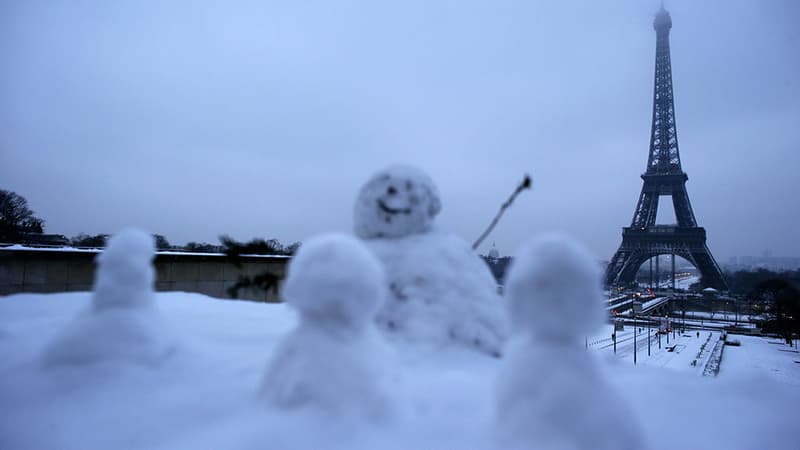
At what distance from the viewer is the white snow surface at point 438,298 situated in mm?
2699

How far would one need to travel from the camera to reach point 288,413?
173 cm

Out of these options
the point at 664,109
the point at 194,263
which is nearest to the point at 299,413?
the point at 194,263

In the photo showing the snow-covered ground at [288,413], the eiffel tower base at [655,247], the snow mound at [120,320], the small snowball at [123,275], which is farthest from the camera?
the eiffel tower base at [655,247]

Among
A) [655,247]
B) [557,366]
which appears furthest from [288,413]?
[655,247]

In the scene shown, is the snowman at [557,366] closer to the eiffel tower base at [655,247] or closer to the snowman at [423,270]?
the snowman at [423,270]

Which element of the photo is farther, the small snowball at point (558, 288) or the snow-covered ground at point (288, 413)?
the snow-covered ground at point (288, 413)

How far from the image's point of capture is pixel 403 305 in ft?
9.26

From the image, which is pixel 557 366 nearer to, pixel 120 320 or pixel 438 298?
pixel 438 298

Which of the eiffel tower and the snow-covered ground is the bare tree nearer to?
the snow-covered ground

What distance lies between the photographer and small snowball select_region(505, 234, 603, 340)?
151cm

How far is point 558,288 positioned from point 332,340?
1150mm

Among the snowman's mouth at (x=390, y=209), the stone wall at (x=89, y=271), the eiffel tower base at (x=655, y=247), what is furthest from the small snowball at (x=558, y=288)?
the eiffel tower base at (x=655, y=247)

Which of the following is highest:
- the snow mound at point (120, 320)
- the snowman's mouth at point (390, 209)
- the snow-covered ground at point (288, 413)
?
the snowman's mouth at point (390, 209)

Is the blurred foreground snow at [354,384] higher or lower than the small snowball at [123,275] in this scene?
lower
